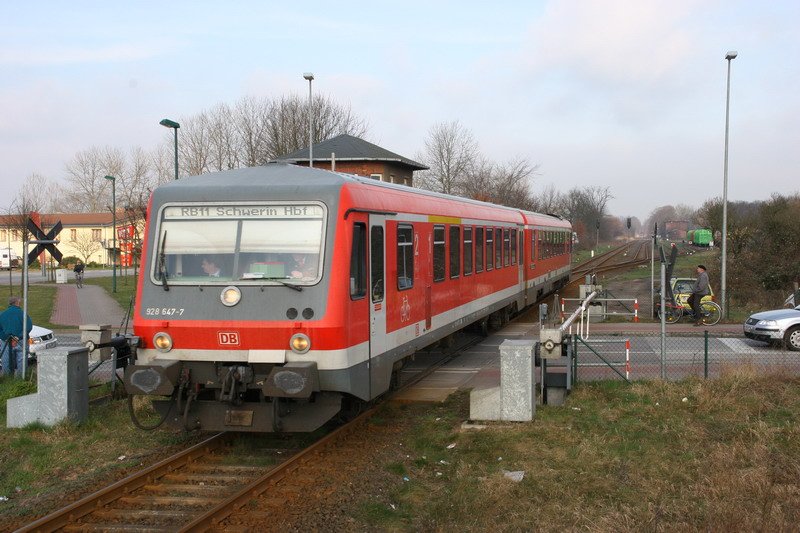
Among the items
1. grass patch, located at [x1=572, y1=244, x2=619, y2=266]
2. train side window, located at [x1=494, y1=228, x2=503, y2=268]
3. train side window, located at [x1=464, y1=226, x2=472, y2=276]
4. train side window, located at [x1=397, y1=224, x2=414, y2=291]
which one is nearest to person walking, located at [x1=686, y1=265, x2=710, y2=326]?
train side window, located at [x1=494, y1=228, x2=503, y2=268]

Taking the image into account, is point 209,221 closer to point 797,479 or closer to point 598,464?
point 598,464

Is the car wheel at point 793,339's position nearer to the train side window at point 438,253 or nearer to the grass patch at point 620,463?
the grass patch at point 620,463

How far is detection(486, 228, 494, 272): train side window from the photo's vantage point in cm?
1709

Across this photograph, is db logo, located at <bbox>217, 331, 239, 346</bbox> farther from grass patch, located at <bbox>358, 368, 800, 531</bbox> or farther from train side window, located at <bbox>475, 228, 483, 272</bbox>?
train side window, located at <bbox>475, 228, 483, 272</bbox>

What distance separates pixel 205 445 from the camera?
921 cm

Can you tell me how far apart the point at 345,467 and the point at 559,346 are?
3.75 meters

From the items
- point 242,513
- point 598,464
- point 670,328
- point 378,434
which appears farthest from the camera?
point 670,328

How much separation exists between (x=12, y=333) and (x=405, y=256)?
7.62m

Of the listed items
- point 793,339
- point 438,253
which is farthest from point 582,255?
point 438,253

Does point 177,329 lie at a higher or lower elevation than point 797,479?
higher

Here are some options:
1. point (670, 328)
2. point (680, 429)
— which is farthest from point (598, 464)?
point (670, 328)

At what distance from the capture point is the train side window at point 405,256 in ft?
34.7

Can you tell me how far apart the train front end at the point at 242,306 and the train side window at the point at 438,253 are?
159 inches

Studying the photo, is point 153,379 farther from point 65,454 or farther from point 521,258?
point 521,258
